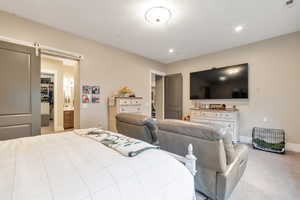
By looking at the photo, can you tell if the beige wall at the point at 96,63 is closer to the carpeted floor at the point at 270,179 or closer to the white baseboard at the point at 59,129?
the white baseboard at the point at 59,129

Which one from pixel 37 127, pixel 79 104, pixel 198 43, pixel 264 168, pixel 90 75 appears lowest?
pixel 264 168

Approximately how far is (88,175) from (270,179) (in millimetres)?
2638

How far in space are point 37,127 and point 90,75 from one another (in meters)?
1.65

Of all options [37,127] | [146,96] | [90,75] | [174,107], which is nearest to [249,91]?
[174,107]

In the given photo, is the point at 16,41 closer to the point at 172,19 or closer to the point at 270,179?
the point at 172,19

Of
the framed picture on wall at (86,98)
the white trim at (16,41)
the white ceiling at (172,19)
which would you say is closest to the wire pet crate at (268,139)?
the white ceiling at (172,19)

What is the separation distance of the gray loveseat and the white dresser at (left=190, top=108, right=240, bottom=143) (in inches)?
88.9

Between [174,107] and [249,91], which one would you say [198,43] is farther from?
[174,107]

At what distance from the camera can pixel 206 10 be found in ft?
8.05

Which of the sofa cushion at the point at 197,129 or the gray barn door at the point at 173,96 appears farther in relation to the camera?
the gray barn door at the point at 173,96

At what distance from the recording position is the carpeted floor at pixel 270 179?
1708 mm

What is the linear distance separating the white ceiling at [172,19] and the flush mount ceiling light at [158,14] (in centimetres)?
7

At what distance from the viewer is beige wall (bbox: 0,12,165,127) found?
271cm

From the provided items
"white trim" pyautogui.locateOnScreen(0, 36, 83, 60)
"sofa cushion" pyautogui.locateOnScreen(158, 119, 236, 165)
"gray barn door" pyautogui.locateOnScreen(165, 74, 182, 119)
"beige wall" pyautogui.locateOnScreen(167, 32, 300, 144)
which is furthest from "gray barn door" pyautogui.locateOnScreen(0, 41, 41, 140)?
"beige wall" pyautogui.locateOnScreen(167, 32, 300, 144)
